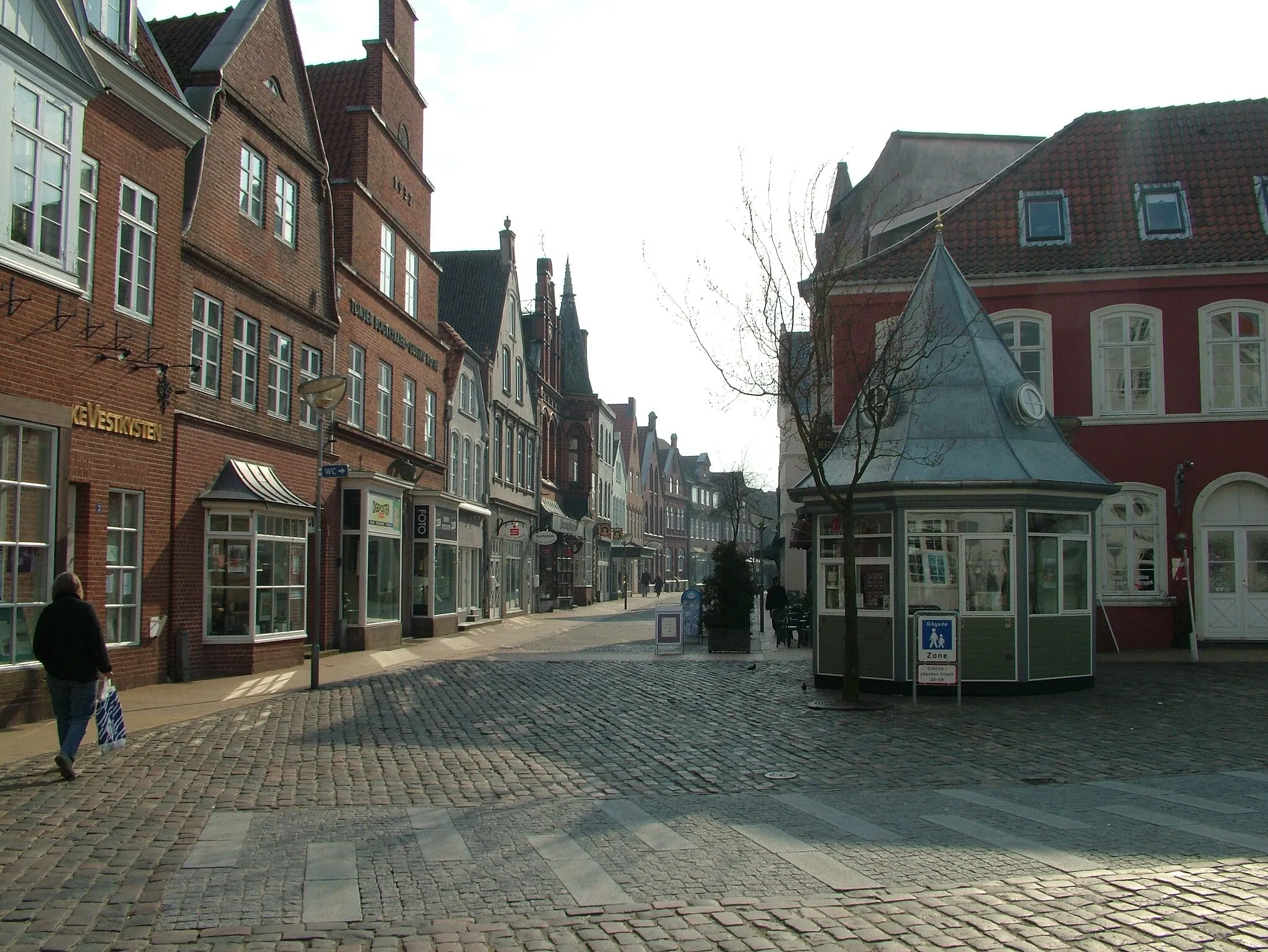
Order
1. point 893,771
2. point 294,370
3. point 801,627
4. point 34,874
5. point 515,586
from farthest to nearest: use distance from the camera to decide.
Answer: point 515,586
point 801,627
point 294,370
point 893,771
point 34,874

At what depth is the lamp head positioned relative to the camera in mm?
18609

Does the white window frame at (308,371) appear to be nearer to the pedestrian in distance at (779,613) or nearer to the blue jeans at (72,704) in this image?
the pedestrian in distance at (779,613)

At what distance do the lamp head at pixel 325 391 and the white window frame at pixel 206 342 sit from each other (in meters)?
1.65

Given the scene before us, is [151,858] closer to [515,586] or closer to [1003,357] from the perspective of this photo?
[1003,357]

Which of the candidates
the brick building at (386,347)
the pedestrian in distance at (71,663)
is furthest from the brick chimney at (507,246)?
the pedestrian in distance at (71,663)

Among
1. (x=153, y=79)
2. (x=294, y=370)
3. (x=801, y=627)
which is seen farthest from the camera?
(x=801, y=627)

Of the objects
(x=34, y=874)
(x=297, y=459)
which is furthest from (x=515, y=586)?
(x=34, y=874)

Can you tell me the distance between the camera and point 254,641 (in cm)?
1942

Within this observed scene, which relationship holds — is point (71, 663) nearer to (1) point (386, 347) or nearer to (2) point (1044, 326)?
(1) point (386, 347)

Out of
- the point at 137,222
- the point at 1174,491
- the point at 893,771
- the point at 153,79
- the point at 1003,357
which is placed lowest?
the point at 893,771

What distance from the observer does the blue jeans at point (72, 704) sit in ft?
33.3

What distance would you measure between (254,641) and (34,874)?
12744 mm

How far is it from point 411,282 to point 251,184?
9.99 metres

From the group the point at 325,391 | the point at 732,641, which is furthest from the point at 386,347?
the point at 732,641
